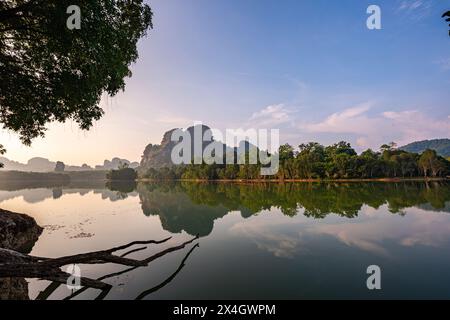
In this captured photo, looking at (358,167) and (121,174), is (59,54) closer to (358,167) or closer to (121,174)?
(358,167)

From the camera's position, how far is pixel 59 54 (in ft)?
27.7

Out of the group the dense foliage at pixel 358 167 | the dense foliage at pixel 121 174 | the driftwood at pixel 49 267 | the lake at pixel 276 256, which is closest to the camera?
the driftwood at pixel 49 267

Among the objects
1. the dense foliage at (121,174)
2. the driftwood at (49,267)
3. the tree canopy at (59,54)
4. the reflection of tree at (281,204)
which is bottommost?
the reflection of tree at (281,204)

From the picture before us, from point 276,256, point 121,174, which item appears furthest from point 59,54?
point 121,174

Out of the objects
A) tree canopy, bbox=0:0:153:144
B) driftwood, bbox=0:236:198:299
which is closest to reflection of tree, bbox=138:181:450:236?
driftwood, bbox=0:236:198:299

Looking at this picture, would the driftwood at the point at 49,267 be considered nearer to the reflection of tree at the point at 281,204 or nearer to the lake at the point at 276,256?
the lake at the point at 276,256

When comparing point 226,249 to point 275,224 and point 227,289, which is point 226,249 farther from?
point 275,224

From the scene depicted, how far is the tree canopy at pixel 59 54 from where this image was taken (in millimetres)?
7551

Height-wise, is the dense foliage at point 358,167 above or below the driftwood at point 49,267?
above

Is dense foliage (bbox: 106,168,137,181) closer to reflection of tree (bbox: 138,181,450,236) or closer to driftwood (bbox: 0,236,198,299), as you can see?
reflection of tree (bbox: 138,181,450,236)

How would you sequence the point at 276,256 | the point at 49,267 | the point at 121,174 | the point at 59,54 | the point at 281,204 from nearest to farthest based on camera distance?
the point at 49,267, the point at 59,54, the point at 276,256, the point at 281,204, the point at 121,174

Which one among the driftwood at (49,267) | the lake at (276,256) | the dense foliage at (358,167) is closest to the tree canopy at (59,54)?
the driftwood at (49,267)

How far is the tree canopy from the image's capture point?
24.8ft
